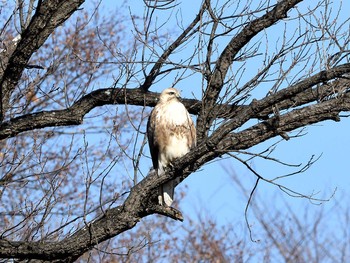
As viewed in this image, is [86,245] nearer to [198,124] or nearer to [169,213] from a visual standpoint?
[169,213]

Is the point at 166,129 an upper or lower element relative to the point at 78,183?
lower

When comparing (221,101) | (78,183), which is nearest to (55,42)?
(78,183)

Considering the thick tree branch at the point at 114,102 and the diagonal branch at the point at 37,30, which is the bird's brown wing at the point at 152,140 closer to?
the thick tree branch at the point at 114,102

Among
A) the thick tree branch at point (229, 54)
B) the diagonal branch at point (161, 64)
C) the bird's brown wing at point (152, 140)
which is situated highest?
the diagonal branch at point (161, 64)

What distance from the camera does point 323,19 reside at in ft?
19.0

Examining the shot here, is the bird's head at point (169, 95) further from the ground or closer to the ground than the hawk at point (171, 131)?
further from the ground

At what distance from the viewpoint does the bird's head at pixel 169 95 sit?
619cm

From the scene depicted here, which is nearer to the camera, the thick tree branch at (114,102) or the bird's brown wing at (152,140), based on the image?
the thick tree branch at (114,102)

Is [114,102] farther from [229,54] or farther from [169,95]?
[229,54]

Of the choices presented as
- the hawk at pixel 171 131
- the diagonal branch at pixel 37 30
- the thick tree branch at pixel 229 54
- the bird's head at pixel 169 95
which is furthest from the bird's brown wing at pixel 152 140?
the diagonal branch at pixel 37 30

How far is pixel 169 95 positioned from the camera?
6.23 metres

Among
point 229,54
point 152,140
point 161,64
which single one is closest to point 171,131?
point 152,140

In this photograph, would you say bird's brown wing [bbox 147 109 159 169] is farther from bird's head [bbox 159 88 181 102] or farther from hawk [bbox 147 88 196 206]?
bird's head [bbox 159 88 181 102]

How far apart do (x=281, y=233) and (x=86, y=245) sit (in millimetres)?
1275
